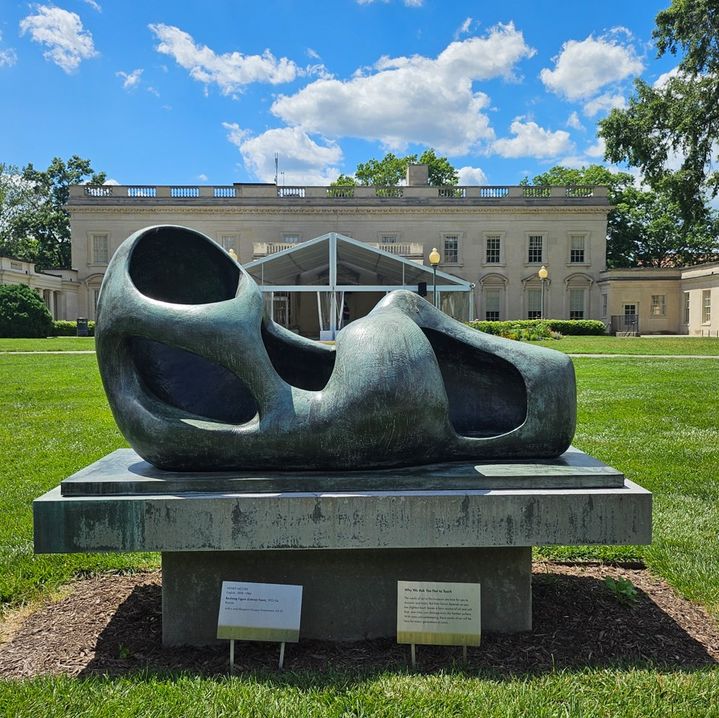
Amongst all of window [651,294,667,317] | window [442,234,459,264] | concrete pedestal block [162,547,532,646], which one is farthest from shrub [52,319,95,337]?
window [651,294,667,317]

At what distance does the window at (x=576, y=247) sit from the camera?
46.7 metres

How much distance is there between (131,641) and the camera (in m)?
3.53

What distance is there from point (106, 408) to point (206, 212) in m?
37.2

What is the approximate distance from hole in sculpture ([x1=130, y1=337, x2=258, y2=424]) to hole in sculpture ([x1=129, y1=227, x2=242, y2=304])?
38 cm

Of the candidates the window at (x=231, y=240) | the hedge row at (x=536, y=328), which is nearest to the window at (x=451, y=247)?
the hedge row at (x=536, y=328)

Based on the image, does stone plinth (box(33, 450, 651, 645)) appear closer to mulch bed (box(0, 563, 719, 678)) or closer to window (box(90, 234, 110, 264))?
mulch bed (box(0, 563, 719, 678))

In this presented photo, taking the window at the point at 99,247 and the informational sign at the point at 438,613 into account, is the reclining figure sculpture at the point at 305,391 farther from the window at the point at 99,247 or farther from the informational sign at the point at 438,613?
the window at the point at 99,247

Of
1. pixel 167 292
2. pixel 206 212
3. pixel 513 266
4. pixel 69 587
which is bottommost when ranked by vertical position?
pixel 69 587

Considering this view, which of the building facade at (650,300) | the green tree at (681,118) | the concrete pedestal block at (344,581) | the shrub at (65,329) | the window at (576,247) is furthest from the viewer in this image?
the window at (576,247)

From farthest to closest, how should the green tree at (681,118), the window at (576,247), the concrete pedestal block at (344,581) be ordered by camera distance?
the window at (576,247), the green tree at (681,118), the concrete pedestal block at (344,581)

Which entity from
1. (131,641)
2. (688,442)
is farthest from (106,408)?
(688,442)

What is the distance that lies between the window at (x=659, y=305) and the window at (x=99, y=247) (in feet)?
127

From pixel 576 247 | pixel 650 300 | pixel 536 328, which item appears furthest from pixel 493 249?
pixel 536 328

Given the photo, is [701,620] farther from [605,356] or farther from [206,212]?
[206,212]
